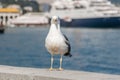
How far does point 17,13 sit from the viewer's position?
15250cm

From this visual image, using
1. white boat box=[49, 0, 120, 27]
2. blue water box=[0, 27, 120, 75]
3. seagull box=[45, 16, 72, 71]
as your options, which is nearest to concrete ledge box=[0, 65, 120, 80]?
seagull box=[45, 16, 72, 71]

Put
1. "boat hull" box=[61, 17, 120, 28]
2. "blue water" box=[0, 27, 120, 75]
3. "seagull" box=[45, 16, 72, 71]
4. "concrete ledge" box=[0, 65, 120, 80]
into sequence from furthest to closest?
1. "boat hull" box=[61, 17, 120, 28]
2. "blue water" box=[0, 27, 120, 75]
3. "seagull" box=[45, 16, 72, 71]
4. "concrete ledge" box=[0, 65, 120, 80]

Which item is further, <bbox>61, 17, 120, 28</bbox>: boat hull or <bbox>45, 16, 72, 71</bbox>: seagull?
<bbox>61, 17, 120, 28</bbox>: boat hull

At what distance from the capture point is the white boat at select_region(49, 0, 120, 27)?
350 ft

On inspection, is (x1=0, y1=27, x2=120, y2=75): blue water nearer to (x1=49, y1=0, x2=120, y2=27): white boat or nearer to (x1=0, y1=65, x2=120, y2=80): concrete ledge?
(x1=0, y1=65, x2=120, y2=80): concrete ledge

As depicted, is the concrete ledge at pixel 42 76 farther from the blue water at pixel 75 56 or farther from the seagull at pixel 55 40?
the blue water at pixel 75 56

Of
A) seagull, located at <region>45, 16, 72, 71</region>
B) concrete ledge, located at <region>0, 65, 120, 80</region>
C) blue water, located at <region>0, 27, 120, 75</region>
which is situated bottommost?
blue water, located at <region>0, 27, 120, 75</region>

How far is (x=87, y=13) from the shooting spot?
112 metres

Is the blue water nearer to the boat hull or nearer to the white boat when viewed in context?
the boat hull

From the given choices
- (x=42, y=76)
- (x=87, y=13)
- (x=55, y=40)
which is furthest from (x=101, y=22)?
(x=42, y=76)

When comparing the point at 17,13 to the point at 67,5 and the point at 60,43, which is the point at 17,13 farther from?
the point at 60,43

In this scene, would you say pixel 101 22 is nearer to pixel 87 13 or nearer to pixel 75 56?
pixel 87 13

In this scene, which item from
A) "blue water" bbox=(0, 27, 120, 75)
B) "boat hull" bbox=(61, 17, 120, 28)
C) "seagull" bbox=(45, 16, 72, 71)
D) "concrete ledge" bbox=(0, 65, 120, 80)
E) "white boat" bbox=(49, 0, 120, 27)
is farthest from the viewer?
"white boat" bbox=(49, 0, 120, 27)

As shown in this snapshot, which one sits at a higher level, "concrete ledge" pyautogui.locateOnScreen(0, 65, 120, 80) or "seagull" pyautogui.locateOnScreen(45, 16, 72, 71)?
"seagull" pyautogui.locateOnScreen(45, 16, 72, 71)
